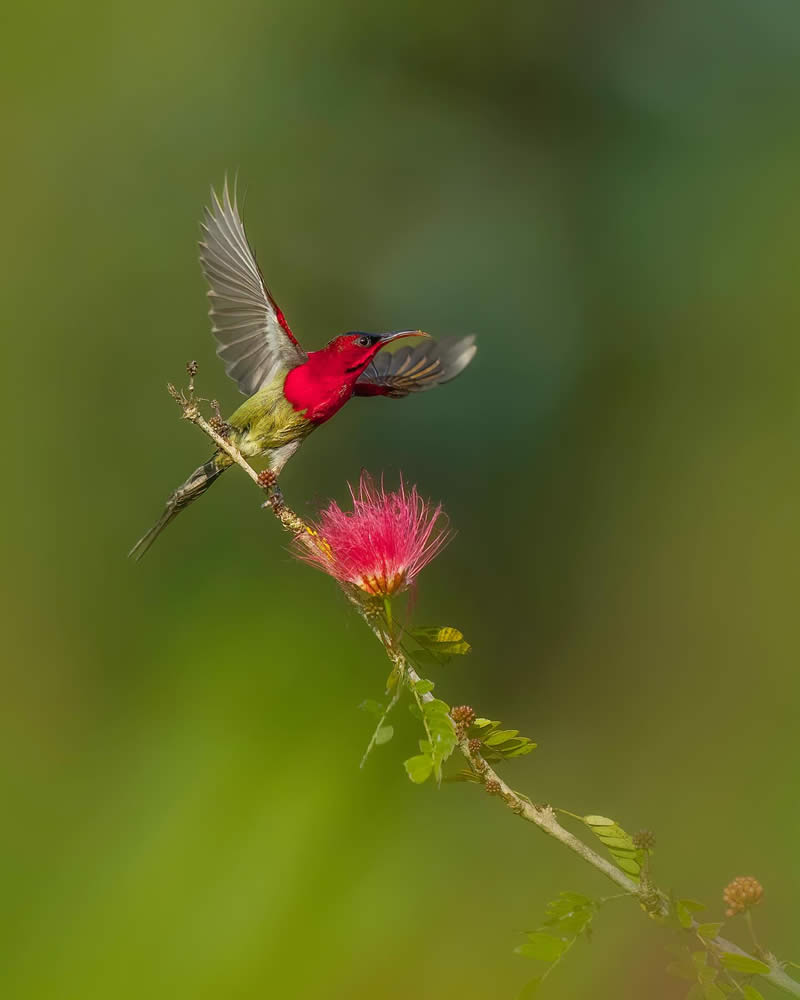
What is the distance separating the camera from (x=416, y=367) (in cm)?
342

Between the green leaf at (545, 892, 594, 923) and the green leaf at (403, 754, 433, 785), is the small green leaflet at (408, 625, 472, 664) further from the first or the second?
the green leaf at (545, 892, 594, 923)

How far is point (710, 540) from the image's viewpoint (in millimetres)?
7719

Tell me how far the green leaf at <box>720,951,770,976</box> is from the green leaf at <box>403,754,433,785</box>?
0.43 metres

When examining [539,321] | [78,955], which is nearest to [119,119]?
[539,321]

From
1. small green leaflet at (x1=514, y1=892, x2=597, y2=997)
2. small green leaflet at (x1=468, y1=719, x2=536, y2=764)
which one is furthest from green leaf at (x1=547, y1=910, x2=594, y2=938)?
small green leaflet at (x1=468, y1=719, x2=536, y2=764)

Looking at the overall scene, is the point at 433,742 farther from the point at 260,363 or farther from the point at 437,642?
the point at 260,363

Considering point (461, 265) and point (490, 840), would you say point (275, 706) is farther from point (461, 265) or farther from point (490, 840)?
point (461, 265)

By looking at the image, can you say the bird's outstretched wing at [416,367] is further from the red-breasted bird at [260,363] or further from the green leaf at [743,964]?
the green leaf at [743,964]

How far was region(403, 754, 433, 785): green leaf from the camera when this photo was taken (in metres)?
1.34

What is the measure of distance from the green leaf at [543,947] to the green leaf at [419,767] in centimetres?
27

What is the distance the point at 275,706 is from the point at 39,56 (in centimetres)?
720

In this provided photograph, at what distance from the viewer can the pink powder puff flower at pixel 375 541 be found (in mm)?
1731

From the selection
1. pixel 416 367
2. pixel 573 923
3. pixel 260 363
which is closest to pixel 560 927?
pixel 573 923

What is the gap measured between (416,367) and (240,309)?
2.05 feet
